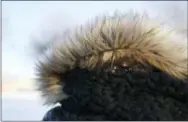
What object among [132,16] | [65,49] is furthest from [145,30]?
[65,49]

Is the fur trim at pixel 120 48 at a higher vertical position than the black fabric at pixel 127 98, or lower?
higher

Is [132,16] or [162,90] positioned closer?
[162,90]

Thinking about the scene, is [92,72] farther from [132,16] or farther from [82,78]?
[132,16]

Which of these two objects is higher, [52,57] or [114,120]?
[52,57]
